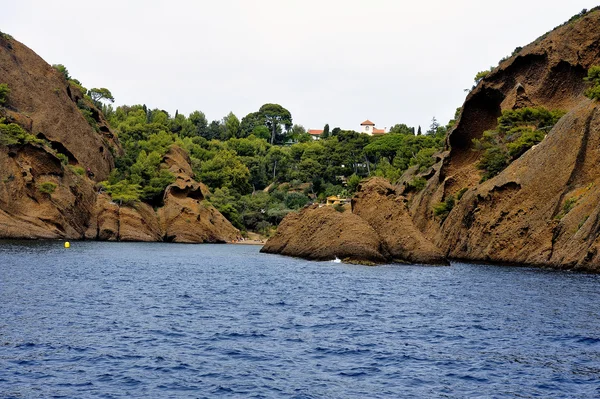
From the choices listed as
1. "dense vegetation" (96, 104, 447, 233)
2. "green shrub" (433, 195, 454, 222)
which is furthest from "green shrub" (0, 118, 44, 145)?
"green shrub" (433, 195, 454, 222)

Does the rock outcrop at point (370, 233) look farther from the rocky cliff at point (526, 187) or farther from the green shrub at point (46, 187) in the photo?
the green shrub at point (46, 187)

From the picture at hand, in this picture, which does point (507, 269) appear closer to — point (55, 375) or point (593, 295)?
point (593, 295)

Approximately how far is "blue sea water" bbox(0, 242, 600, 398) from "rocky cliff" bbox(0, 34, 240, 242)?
42.8m

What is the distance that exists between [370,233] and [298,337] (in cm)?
3630

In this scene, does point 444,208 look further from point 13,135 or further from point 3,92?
point 3,92

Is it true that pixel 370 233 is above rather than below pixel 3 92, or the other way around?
below

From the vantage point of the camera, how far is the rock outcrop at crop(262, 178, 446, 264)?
61844 mm

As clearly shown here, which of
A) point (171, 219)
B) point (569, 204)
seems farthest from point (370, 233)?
point (171, 219)

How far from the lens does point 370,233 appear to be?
62.6 metres

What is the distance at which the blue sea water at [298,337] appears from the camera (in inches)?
779

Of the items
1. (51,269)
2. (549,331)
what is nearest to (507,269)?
(549,331)

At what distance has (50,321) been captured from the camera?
28.4 meters

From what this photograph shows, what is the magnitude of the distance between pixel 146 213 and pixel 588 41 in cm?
7172

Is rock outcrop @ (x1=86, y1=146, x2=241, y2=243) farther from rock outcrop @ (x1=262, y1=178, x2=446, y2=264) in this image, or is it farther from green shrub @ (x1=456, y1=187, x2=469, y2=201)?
green shrub @ (x1=456, y1=187, x2=469, y2=201)
